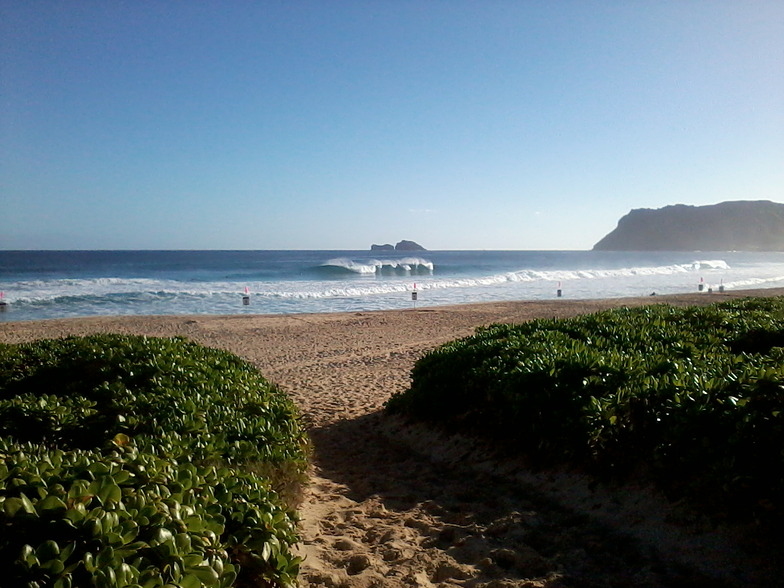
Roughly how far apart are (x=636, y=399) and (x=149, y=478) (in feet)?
11.5

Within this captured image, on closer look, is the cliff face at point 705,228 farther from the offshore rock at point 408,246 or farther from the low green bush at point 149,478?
the low green bush at point 149,478

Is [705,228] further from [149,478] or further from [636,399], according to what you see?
[149,478]

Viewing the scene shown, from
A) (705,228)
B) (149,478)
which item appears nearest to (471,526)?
(149,478)

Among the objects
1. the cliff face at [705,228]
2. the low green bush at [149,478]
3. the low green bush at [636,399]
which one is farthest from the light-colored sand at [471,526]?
the cliff face at [705,228]

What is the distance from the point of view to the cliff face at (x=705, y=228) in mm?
149125

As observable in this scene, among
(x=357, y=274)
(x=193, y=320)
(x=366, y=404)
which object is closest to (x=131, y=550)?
(x=366, y=404)

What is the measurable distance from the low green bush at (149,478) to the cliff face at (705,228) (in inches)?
6744

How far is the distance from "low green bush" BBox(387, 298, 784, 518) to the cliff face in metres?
167

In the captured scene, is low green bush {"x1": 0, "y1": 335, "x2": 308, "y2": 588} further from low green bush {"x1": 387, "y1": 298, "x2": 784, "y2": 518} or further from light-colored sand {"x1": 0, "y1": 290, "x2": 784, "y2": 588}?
low green bush {"x1": 387, "y1": 298, "x2": 784, "y2": 518}

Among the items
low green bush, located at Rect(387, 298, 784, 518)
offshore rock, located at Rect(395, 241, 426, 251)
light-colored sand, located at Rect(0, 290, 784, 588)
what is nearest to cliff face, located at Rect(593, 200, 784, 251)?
offshore rock, located at Rect(395, 241, 426, 251)

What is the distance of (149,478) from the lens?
8.38 feet

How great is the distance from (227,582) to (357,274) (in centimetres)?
5231

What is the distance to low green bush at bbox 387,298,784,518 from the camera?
132 inches

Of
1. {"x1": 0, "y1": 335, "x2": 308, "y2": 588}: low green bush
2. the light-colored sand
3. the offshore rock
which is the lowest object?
the light-colored sand
